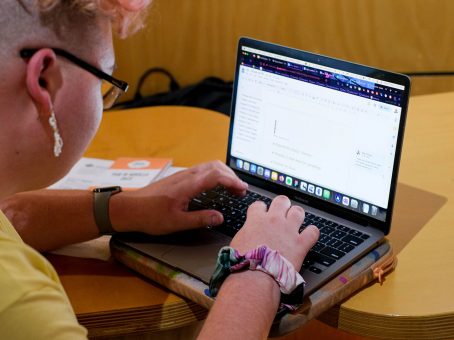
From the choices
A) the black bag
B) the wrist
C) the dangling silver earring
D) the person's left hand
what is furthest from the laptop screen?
the black bag

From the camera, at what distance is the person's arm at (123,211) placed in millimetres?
1168

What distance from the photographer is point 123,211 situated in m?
1.19

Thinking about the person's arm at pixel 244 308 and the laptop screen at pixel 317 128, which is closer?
the person's arm at pixel 244 308

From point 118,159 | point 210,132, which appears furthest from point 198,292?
point 210,132

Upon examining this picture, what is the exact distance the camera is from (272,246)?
3.37 feet

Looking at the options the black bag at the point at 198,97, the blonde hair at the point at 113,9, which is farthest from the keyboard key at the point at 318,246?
the black bag at the point at 198,97

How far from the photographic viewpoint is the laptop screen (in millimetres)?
1137

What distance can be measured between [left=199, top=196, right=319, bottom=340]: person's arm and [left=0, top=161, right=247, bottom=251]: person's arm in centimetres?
11

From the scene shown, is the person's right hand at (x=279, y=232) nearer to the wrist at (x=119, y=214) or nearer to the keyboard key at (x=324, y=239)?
the keyboard key at (x=324, y=239)

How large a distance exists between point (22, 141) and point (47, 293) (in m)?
0.19

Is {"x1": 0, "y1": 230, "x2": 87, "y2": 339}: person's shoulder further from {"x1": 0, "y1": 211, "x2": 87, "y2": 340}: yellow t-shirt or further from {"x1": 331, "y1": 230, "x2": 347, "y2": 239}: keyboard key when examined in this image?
{"x1": 331, "y1": 230, "x2": 347, "y2": 239}: keyboard key

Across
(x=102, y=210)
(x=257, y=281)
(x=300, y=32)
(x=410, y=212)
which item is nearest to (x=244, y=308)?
(x=257, y=281)

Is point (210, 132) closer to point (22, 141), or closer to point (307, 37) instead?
point (22, 141)

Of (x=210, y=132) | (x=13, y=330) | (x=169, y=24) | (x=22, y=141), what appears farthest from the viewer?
(x=169, y=24)
